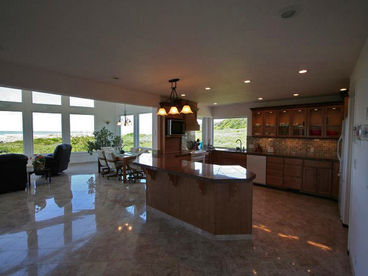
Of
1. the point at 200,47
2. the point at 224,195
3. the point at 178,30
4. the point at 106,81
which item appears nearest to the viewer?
the point at 178,30

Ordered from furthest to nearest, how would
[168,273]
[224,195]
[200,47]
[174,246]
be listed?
[224,195] → [174,246] → [200,47] → [168,273]

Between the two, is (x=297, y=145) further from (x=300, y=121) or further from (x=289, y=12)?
(x=289, y=12)

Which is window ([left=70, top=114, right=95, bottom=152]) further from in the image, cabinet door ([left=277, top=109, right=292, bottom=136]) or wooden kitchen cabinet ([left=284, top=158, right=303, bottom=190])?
wooden kitchen cabinet ([left=284, top=158, right=303, bottom=190])

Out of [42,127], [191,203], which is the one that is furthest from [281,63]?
[42,127]

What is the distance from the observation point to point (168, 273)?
1.90m

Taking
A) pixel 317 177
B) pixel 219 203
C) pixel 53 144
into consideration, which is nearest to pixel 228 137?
pixel 317 177

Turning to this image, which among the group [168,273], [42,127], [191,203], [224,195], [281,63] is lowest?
[168,273]

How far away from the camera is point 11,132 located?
6441 mm

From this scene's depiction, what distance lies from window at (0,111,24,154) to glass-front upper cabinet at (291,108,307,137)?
9.10 m

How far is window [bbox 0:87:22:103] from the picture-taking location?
625 cm

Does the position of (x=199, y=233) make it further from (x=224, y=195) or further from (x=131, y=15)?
(x=131, y=15)

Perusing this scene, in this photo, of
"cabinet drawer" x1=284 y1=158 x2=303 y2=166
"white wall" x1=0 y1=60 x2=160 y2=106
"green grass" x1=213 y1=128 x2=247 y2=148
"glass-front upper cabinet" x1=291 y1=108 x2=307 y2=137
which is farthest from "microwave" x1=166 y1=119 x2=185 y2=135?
"glass-front upper cabinet" x1=291 y1=108 x2=307 y2=137

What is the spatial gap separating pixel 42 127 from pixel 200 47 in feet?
24.7

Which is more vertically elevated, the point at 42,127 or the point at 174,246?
the point at 42,127
